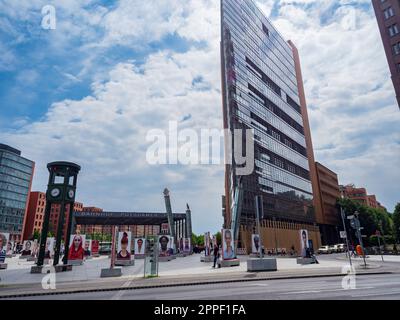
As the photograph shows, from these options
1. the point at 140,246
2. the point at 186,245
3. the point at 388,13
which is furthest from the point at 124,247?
the point at 388,13

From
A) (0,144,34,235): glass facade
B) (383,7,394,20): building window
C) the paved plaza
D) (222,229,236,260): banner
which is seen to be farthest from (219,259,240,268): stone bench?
(0,144,34,235): glass facade

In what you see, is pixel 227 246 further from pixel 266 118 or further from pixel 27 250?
pixel 266 118

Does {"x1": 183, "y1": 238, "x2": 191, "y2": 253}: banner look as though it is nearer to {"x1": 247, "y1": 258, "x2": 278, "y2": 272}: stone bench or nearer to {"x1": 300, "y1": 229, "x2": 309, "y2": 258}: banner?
{"x1": 300, "y1": 229, "x2": 309, "y2": 258}: banner

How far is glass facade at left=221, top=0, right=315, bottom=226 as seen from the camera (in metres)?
68.5

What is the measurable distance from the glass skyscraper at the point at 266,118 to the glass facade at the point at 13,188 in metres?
91.8

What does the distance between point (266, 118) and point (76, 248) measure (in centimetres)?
6044

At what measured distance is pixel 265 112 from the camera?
7888 cm

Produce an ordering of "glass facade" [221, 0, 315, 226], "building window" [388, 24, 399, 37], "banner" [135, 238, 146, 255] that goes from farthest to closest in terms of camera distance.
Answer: "glass facade" [221, 0, 315, 226], "building window" [388, 24, 399, 37], "banner" [135, 238, 146, 255]

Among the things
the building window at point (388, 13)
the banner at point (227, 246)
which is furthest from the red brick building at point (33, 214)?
the building window at point (388, 13)

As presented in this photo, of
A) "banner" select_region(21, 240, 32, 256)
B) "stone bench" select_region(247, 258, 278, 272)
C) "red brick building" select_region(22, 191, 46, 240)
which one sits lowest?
"stone bench" select_region(247, 258, 278, 272)

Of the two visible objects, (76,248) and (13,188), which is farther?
(13,188)

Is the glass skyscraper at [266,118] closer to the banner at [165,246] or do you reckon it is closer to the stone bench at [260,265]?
the banner at [165,246]

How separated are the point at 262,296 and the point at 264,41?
301 ft

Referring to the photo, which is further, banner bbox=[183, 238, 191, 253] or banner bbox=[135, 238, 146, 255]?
banner bbox=[183, 238, 191, 253]
